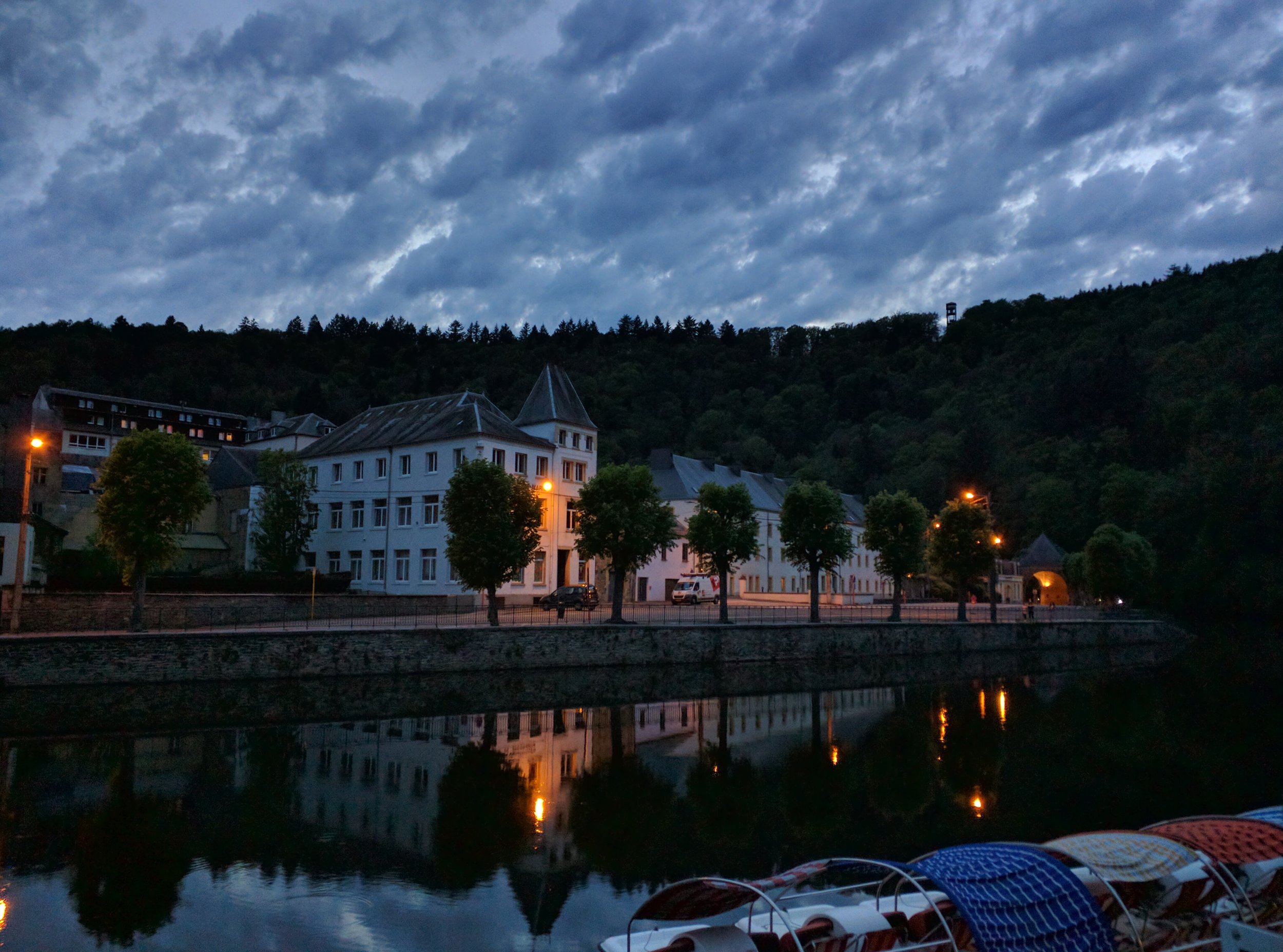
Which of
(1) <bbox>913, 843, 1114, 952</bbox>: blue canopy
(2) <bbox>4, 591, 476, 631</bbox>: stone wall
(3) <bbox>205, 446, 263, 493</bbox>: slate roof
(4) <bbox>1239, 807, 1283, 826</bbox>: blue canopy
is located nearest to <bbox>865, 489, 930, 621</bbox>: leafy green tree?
(2) <bbox>4, 591, 476, 631</bbox>: stone wall

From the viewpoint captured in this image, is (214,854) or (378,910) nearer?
(378,910)

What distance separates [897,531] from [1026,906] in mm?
48706

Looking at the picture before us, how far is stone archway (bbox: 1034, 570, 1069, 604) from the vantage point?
281 feet

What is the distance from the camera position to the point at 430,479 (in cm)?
5319

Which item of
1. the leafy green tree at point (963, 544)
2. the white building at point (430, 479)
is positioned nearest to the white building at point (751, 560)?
the leafy green tree at point (963, 544)

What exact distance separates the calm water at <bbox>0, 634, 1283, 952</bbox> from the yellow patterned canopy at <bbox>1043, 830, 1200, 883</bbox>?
19.3 ft

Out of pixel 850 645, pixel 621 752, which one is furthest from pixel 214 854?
pixel 850 645

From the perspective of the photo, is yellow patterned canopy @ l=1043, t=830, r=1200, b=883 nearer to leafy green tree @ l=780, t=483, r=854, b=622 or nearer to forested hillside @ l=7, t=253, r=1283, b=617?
leafy green tree @ l=780, t=483, r=854, b=622

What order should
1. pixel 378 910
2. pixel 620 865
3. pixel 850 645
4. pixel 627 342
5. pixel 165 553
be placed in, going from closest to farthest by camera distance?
pixel 378 910, pixel 620 865, pixel 165 553, pixel 850 645, pixel 627 342

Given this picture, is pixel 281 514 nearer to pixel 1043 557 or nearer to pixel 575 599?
pixel 575 599

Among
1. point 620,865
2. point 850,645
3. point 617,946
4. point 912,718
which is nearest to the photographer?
point 617,946

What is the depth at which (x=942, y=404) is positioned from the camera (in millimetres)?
128875

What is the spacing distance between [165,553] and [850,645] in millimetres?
31824

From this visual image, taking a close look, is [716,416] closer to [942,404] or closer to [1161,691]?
[942,404]
